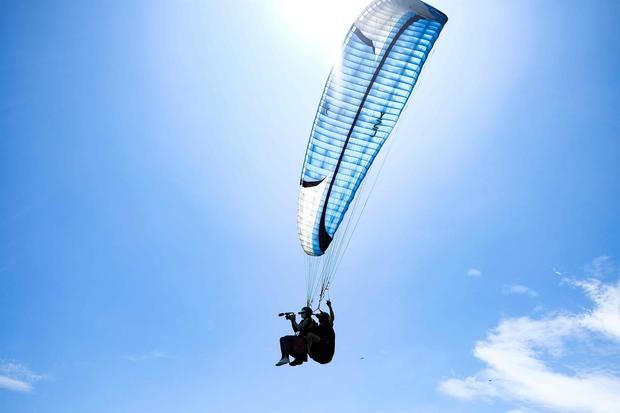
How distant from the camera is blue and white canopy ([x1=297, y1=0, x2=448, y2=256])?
13.3 meters

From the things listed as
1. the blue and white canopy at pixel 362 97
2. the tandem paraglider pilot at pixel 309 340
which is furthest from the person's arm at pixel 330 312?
the blue and white canopy at pixel 362 97

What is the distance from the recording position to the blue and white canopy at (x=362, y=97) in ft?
43.5

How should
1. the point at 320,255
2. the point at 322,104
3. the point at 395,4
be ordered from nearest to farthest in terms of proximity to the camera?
the point at 395,4 → the point at 322,104 → the point at 320,255

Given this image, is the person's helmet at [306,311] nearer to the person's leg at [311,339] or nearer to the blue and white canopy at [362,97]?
the person's leg at [311,339]

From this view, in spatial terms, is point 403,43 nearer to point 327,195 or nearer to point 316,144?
point 316,144

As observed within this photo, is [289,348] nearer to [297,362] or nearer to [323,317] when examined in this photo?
[297,362]

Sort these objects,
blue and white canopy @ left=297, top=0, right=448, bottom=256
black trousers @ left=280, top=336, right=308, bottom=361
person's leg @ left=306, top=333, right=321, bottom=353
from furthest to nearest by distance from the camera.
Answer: person's leg @ left=306, top=333, right=321, bottom=353
black trousers @ left=280, top=336, right=308, bottom=361
blue and white canopy @ left=297, top=0, right=448, bottom=256

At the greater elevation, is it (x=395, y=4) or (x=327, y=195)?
(x=395, y=4)

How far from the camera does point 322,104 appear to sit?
13930 millimetres

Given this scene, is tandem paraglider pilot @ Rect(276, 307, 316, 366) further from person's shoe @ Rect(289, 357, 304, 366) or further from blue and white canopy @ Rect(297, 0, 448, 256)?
blue and white canopy @ Rect(297, 0, 448, 256)

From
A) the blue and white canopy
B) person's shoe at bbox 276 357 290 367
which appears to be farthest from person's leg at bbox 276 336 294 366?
the blue and white canopy

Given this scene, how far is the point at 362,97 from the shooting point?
13.7 meters

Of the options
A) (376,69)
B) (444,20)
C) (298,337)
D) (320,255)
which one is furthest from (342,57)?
(298,337)

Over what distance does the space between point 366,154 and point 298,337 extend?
4.80m
